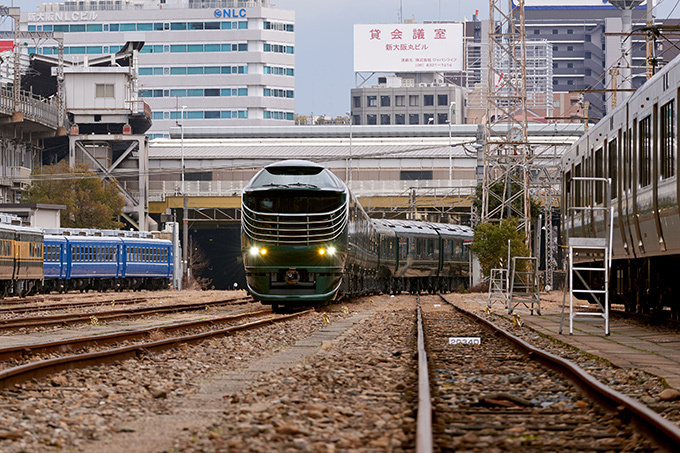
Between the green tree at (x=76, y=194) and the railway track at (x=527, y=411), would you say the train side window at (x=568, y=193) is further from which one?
the green tree at (x=76, y=194)

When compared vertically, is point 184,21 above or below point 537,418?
above

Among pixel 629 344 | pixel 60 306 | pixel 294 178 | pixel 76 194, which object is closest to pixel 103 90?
pixel 76 194

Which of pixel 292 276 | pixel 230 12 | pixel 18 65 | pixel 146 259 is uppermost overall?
pixel 230 12

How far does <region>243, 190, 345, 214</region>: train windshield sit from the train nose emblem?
4.33 ft

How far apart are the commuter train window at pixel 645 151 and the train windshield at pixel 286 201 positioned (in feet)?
29.4

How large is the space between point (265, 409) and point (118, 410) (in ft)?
3.80

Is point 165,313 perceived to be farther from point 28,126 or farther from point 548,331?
point 28,126

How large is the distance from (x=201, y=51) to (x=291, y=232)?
366 feet

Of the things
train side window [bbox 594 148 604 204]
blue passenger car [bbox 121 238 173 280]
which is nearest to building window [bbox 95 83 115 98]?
blue passenger car [bbox 121 238 173 280]

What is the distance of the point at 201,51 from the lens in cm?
13275

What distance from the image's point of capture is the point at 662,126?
15.5 meters

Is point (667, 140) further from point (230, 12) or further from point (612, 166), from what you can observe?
point (230, 12)

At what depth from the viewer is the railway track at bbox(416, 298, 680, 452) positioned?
6.59 m

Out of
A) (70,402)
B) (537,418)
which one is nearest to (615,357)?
(537,418)
